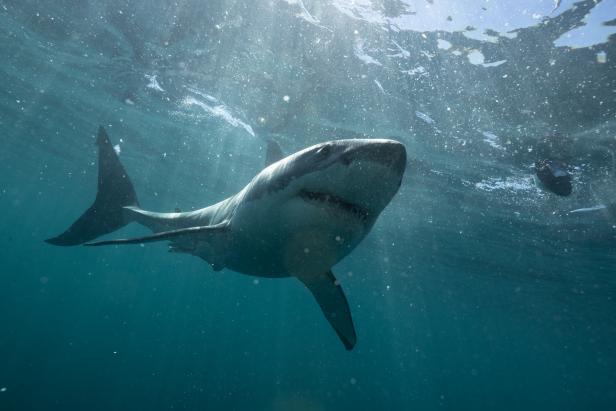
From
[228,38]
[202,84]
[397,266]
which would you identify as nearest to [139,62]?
[202,84]

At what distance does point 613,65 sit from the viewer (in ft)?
30.1

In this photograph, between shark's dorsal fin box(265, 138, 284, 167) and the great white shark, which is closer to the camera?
the great white shark

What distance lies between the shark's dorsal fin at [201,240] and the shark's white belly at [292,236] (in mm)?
195

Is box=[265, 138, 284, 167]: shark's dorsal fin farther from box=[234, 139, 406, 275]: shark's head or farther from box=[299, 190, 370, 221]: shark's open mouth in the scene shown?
box=[299, 190, 370, 221]: shark's open mouth

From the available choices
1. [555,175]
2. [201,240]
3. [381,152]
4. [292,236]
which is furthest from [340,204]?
[555,175]

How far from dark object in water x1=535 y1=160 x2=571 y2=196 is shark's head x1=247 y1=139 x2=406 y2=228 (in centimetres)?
1327

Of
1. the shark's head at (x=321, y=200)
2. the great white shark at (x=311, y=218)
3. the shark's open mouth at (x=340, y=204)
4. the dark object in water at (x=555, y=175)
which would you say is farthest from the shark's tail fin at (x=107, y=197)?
the dark object in water at (x=555, y=175)

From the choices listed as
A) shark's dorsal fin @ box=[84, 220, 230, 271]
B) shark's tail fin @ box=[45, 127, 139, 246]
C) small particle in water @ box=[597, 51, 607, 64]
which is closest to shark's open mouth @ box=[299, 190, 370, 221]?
shark's dorsal fin @ box=[84, 220, 230, 271]

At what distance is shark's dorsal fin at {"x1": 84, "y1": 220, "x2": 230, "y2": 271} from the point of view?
13.6ft

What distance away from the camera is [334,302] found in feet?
15.4

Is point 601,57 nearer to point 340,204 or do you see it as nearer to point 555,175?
point 555,175

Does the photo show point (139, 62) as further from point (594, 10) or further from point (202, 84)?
point (594, 10)

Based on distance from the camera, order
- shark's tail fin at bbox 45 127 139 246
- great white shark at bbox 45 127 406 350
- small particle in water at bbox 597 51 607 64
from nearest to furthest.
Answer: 1. great white shark at bbox 45 127 406 350
2. shark's tail fin at bbox 45 127 139 246
3. small particle in water at bbox 597 51 607 64

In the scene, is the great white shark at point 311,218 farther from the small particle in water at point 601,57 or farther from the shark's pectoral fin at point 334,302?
the small particle in water at point 601,57
